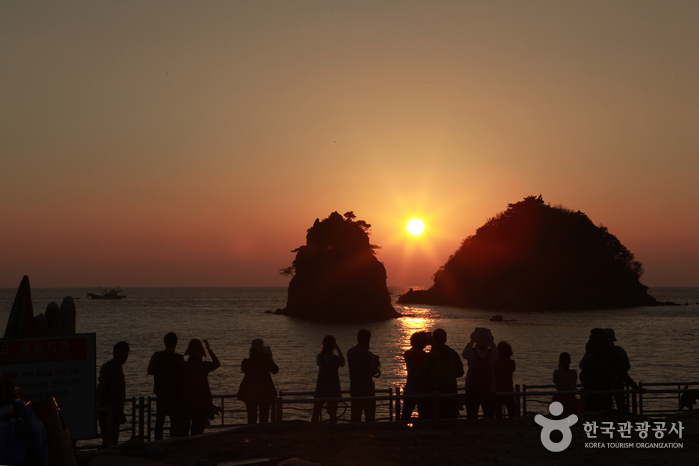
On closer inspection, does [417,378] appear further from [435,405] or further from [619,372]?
[619,372]

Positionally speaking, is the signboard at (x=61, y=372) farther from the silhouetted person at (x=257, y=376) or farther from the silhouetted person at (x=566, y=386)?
the silhouetted person at (x=566, y=386)

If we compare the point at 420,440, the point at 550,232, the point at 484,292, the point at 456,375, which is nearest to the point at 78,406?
the point at 420,440

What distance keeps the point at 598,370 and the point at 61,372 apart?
29.9 feet

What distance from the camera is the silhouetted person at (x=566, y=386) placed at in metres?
10.6

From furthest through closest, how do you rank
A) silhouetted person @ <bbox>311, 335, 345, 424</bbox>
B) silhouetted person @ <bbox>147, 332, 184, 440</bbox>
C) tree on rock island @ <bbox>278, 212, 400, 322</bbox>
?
1. tree on rock island @ <bbox>278, 212, 400, 322</bbox>
2. silhouetted person @ <bbox>311, 335, 345, 424</bbox>
3. silhouetted person @ <bbox>147, 332, 184, 440</bbox>

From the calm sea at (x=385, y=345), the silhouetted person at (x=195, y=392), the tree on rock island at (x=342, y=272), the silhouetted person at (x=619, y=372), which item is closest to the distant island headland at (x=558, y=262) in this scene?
the calm sea at (x=385, y=345)

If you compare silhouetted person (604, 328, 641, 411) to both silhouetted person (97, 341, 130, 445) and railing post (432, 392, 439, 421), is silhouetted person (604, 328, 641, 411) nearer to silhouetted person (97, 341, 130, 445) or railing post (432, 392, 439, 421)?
railing post (432, 392, 439, 421)

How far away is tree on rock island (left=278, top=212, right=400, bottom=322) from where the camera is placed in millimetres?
121375

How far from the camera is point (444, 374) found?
34.6 feet

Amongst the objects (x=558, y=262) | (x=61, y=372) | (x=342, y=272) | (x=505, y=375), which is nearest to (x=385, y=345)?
(x=342, y=272)

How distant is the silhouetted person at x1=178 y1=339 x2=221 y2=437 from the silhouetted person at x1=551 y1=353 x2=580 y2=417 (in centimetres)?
606

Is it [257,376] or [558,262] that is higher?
[558,262]

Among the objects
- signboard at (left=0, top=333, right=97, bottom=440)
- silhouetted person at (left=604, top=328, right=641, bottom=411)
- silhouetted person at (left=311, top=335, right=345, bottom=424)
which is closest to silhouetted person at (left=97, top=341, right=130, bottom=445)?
signboard at (left=0, top=333, right=97, bottom=440)

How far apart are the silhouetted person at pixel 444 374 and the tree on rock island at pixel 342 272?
361 ft
